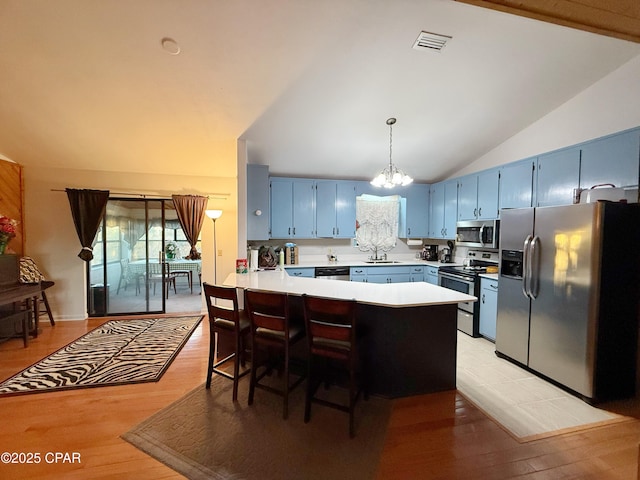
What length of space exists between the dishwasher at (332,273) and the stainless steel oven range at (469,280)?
59.3 inches

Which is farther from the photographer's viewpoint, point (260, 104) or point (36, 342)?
point (36, 342)

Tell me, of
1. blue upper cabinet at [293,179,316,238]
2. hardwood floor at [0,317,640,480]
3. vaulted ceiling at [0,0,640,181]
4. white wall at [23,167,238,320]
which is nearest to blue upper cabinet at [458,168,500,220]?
vaulted ceiling at [0,0,640,181]

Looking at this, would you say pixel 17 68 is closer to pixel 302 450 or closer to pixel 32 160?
pixel 32 160

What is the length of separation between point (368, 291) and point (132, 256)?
4445mm

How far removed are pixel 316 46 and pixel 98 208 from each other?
408 cm

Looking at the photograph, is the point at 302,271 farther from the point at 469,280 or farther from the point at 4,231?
the point at 4,231

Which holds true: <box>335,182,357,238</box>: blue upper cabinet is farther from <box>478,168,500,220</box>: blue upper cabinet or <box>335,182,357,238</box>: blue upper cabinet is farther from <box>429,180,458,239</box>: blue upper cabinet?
<box>478,168,500,220</box>: blue upper cabinet

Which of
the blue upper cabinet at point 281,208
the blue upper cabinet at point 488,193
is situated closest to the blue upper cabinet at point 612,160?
the blue upper cabinet at point 488,193

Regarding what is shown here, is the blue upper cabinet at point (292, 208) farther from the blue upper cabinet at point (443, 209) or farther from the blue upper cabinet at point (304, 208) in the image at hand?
the blue upper cabinet at point (443, 209)

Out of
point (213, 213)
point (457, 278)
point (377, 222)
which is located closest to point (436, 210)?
point (377, 222)

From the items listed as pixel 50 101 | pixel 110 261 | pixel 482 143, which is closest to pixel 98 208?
pixel 110 261

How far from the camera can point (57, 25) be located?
215 centimetres

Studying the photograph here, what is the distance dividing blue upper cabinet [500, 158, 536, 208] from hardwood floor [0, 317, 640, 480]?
2403 millimetres

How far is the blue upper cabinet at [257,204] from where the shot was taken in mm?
4121
